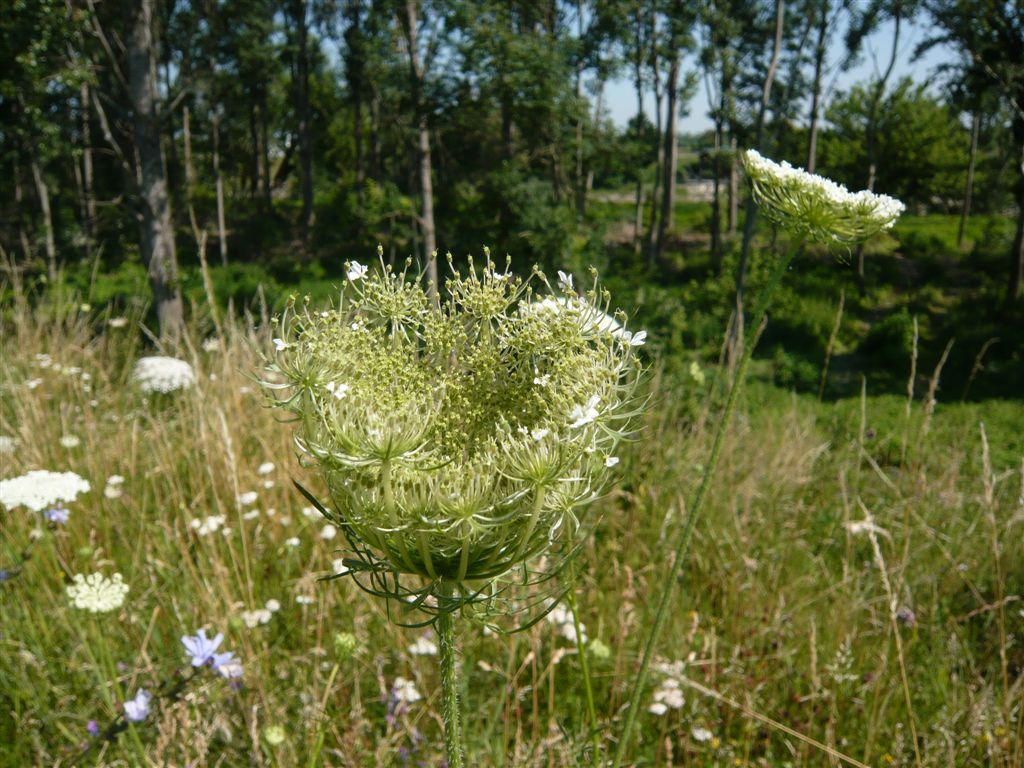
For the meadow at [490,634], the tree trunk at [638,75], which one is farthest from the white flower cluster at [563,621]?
the tree trunk at [638,75]

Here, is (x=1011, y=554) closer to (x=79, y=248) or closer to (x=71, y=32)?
(x=71, y=32)

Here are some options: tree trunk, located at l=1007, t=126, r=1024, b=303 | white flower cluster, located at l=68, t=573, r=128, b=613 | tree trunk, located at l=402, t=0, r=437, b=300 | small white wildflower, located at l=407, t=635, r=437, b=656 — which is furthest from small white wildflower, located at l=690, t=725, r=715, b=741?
tree trunk, located at l=1007, t=126, r=1024, b=303

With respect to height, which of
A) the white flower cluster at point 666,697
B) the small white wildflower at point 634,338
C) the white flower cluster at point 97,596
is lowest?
the white flower cluster at point 666,697

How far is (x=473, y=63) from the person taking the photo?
17.0 metres

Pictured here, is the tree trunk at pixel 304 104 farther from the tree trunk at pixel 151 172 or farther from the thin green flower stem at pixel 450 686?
the thin green flower stem at pixel 450 686

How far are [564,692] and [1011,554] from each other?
10.4ft

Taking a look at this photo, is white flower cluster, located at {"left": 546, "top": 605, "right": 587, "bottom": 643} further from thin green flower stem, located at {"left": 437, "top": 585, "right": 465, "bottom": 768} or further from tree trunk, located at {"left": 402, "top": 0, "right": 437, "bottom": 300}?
tree trunk, located at {"left": 402, "top": 0, "right": 437, "bottom": 300}

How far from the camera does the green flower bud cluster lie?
0.97 m

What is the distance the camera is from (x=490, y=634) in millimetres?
2834

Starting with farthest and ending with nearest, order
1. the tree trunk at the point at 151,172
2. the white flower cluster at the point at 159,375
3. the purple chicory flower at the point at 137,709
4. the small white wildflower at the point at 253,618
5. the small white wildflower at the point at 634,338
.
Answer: the tree trunk at the point at 151,172 → the white flower cluster at the point at 159,375 → the small white wildflower at the point at 253,618 → the purple chicory flower at the point at 137,709 → the small white wildflower at the point at 634,338

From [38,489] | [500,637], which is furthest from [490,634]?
[38,489]

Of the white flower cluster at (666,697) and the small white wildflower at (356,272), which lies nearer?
the small white wildflower at (356,272)

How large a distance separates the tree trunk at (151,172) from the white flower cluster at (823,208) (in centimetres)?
1058

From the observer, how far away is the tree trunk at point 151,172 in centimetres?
1055
